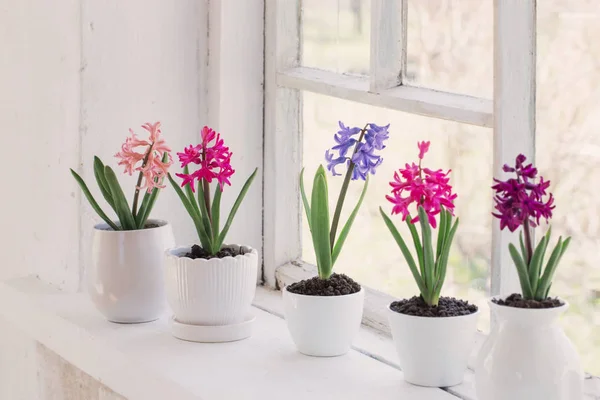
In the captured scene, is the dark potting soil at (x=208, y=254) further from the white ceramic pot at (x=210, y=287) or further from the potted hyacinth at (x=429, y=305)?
the potted hyacinth at (x=429, y=305)

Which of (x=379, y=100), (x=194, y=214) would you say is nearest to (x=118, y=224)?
(x=194, y=214)

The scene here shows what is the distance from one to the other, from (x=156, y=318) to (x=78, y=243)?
9.6 inches

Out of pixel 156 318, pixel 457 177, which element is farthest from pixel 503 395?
pixel 156 318

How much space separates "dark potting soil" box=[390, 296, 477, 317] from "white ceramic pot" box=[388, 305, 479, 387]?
0.03 ft

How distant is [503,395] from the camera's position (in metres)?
0.84

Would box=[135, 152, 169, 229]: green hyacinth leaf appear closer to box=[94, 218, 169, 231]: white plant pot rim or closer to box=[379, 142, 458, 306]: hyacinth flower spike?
box=[94, 218, 169, 231]: white plant pot rim

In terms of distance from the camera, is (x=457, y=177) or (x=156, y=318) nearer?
(x=457, y=177)

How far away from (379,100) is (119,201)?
1.30ft

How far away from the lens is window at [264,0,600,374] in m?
0.99

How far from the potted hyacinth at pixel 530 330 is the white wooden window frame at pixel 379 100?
0.57ft

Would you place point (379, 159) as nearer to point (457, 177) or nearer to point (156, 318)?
point (457, 177)

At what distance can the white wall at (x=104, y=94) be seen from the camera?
1456 millimetres

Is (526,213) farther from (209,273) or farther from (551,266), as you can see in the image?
(209,273)

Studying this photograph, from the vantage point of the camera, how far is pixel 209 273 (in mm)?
1204
